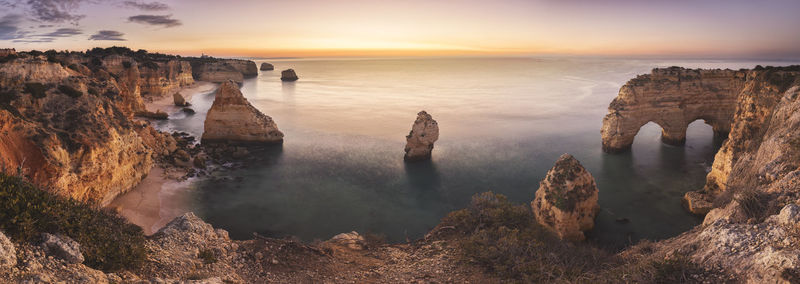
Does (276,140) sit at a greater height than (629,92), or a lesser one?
lesser

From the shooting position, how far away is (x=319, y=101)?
67.6 meters

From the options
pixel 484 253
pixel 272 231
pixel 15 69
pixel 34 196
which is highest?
pixel 15 69

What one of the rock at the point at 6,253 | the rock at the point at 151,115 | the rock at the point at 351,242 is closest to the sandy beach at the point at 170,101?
the rock at the point at 151,115

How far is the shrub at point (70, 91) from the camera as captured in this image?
55.1 feet

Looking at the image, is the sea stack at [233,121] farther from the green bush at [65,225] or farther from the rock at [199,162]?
the green bush at [65,225]

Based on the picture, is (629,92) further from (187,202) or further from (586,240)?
(187,202)

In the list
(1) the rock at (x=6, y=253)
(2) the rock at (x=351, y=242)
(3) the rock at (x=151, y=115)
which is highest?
(1) the rock at (x=6, y=253)

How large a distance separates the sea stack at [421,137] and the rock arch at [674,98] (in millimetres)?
13358

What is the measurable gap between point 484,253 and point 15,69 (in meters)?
20.8

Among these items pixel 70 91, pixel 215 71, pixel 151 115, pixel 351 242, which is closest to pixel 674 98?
pixel 351 242

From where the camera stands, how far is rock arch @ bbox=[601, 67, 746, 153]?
2631 centimetres

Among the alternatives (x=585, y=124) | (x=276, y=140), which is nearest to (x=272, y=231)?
(x=276, y=140)

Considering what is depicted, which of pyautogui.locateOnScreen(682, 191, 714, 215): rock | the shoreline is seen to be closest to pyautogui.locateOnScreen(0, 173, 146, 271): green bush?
the shoreline

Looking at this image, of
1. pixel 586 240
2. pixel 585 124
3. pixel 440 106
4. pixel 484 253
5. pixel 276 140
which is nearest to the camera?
pixel 484 253
